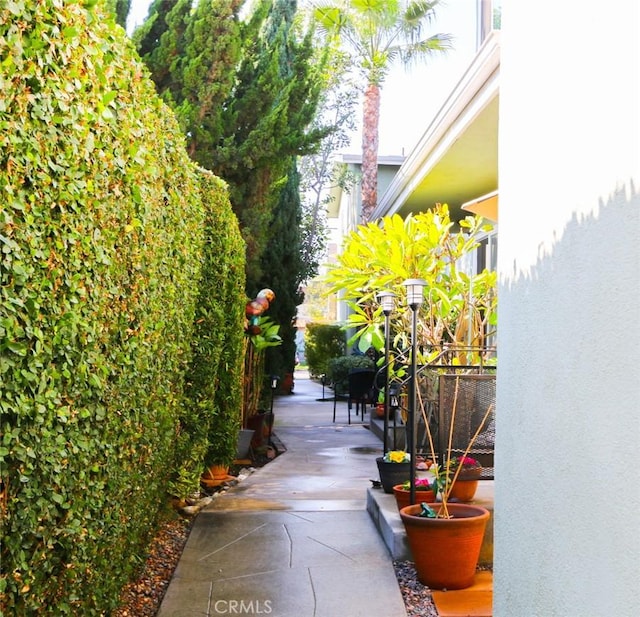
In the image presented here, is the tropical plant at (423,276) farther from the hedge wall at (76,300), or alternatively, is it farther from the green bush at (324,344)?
the green bush at (324,344)

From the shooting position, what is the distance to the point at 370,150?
16797 millimetres

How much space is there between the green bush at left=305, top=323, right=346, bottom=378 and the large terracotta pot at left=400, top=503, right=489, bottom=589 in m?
15.9

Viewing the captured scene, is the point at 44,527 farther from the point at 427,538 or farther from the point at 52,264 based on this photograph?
the point at 427,538

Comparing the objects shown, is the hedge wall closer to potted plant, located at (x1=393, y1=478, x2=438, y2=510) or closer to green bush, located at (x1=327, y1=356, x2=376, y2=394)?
potted plant, located at (x1=393, y1=478, x2=438, y2=510)

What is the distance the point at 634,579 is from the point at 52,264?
1972 millimetres

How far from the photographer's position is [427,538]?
4.89 metres

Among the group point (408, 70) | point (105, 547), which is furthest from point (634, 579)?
point (408, 70)

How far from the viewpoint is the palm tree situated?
54.0 ft

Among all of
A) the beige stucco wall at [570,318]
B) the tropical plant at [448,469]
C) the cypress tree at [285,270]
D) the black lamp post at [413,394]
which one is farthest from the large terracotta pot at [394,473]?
the cypress tree at [285,270]

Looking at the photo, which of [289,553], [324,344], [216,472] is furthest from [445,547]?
[324,344]

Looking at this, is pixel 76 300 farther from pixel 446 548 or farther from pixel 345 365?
pixel 345 365

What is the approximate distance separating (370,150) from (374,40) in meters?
2.71

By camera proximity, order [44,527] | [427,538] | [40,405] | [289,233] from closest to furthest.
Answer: [40,405], [44,527], [427,538], [289,233]

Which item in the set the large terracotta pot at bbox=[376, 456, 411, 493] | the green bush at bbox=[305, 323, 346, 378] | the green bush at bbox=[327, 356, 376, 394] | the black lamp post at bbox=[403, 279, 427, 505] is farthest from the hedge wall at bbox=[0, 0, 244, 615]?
the green bush at bbox=[305, 323, 346, 378]
